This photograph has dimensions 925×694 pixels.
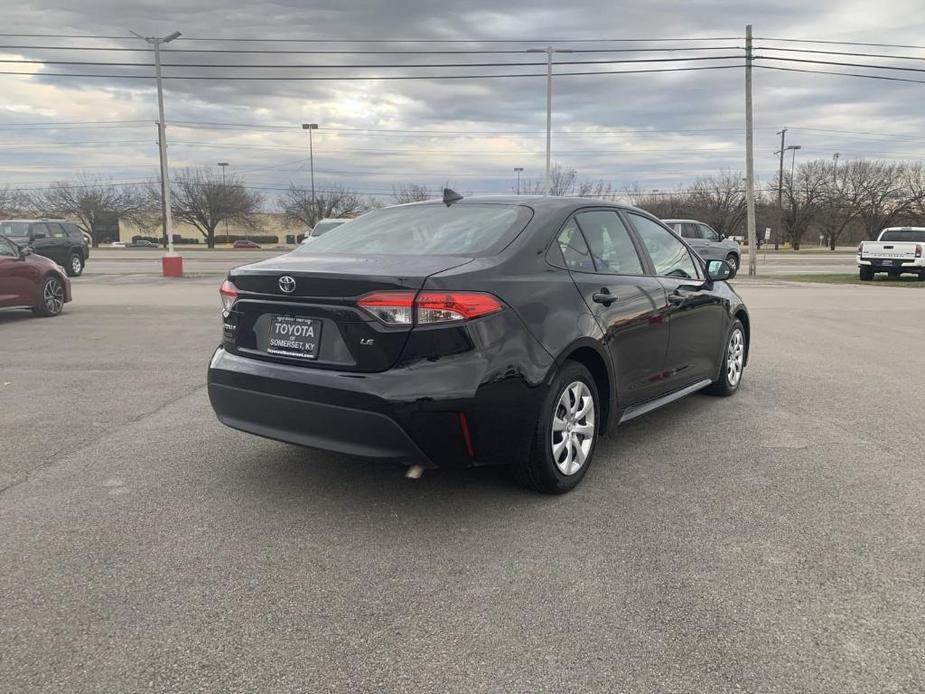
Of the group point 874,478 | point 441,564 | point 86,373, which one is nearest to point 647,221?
point 874,478

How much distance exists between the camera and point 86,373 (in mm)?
7285

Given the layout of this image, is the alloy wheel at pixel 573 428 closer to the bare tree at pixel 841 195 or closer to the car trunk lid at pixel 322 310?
the car trunk lid at pixel 322 310

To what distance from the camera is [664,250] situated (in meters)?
5.34

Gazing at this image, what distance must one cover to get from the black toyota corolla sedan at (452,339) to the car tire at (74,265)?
2178cm

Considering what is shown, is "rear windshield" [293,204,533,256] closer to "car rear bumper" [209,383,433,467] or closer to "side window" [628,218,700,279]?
"car rear bumper" [209,383,433,467]

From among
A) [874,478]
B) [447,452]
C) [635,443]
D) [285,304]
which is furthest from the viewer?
[635,443]

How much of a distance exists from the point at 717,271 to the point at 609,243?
1.50 meters

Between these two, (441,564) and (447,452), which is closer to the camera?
(441,564)

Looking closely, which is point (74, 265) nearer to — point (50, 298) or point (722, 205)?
point (50, 298)

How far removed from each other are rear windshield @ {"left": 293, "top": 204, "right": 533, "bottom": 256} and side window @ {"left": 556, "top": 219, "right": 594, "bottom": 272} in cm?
24

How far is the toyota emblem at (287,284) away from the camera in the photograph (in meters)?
3.68

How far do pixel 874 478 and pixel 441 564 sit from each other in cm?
273

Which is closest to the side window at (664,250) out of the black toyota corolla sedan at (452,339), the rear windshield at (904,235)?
the black toyota corolla sedan at (452,339)

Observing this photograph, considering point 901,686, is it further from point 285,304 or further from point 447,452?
point 285,304
